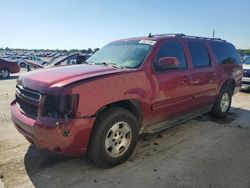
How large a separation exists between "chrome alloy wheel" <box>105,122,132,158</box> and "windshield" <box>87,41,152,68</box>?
0.99 meters

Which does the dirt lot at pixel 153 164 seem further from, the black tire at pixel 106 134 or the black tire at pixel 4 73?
the black tire at pixel 4 73

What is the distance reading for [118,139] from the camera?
3.96m

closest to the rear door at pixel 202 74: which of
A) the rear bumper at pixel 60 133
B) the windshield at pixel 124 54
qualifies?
the windshield at pixel 124 54

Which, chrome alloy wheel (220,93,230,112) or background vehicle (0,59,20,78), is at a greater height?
chrome alloy wheel (220,93,230,112)

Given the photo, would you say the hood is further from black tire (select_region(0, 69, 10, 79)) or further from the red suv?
black tire (select_region(0, 69, 10, 79))

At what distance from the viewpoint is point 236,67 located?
7.03 metres

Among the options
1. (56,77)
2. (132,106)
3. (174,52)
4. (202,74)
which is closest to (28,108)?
(56,77)

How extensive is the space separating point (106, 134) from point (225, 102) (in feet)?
13.6

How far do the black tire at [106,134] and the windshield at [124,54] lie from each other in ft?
2.84

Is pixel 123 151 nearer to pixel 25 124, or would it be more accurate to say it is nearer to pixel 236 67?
pixel 25 124

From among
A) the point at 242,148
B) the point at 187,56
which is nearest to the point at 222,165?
the point at 242,148

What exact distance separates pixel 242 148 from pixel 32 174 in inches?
136

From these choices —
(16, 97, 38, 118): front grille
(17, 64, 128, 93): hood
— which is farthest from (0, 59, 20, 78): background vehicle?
(16, 97, 38, 118): front grille

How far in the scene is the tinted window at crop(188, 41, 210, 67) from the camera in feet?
17.6
